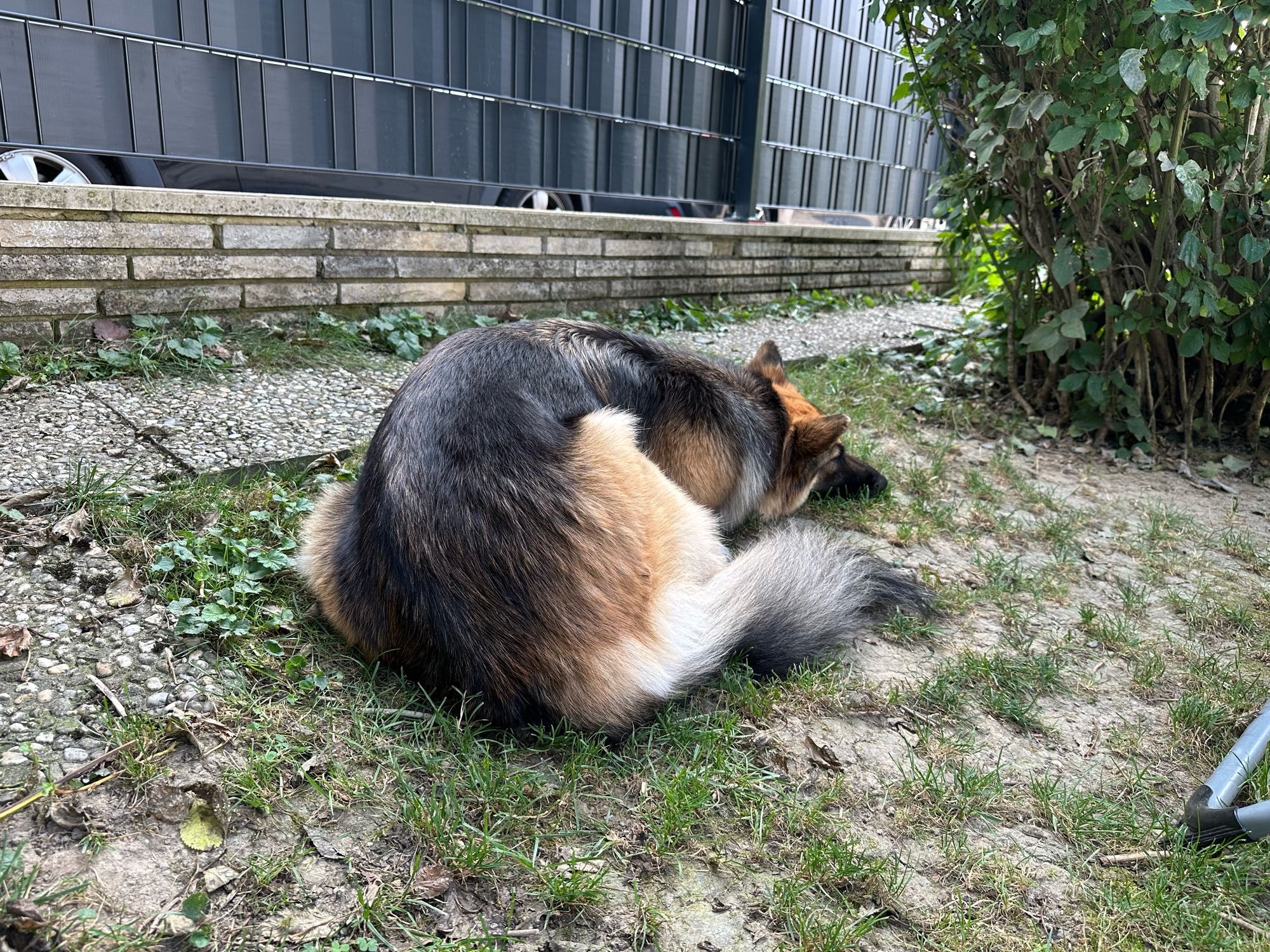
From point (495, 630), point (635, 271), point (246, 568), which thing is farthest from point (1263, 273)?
point (246, 568)

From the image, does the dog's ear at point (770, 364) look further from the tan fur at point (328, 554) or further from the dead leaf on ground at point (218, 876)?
the dead leaf on ground at point (218, 876)

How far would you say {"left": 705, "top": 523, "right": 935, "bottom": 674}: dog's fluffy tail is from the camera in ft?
7.43

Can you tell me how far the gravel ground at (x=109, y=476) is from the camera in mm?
1732

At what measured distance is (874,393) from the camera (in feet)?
16.2

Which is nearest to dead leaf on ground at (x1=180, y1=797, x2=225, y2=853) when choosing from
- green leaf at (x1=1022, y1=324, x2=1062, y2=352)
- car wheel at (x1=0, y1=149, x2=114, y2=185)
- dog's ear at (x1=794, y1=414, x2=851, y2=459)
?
dog's ear at (x1=794, y1=414, x2=851, y2=459)

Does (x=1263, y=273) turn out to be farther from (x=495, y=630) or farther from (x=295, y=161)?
(x=295, y=161)

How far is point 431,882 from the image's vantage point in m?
1.53

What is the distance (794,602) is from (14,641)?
1.98 meters

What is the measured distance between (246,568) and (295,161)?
106 inches

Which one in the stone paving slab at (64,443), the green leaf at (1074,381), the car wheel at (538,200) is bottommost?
the stone paving slab at (64,443)

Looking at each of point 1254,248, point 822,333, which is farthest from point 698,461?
point 822,333

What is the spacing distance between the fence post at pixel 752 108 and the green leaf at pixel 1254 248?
11.9 feet

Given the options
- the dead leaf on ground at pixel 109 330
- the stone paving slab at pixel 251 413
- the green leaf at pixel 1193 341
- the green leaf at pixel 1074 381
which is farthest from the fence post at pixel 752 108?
the dead leaf on ground at pixel 109 330

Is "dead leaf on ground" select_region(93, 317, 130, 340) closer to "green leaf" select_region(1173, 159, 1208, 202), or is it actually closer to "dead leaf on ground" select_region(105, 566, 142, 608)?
"dead leaf on ground" select_region(105, 566, 142, 608)
